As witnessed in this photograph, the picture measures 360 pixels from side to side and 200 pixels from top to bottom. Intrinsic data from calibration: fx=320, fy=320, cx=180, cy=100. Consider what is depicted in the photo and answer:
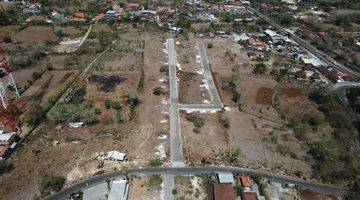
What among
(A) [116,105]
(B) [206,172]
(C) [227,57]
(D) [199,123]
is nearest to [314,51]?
(C) [227,57]

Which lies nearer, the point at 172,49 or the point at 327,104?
the point at 327,104

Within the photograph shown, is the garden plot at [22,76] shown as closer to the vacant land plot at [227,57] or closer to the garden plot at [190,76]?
the garden plot at [190,76]

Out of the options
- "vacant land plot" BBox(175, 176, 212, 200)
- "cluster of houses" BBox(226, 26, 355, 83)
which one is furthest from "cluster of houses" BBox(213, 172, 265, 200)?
"cluster of houses" BBox(226, 26, 355, 83)

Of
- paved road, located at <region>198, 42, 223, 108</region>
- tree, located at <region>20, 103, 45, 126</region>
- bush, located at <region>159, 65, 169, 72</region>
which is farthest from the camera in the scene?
bush, located at <region>159, 65, 169, 72</region>

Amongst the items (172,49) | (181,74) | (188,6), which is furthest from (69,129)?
(188,6)

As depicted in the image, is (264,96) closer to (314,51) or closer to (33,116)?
(314,51)

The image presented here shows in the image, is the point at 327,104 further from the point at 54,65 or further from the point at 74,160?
the point at 54,65

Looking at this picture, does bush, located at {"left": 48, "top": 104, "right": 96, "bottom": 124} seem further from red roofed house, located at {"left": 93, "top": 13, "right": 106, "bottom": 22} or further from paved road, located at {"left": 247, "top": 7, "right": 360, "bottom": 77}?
paved road, located at {"left": 247, "top": 7, "right": 360, "bottom": 77}
